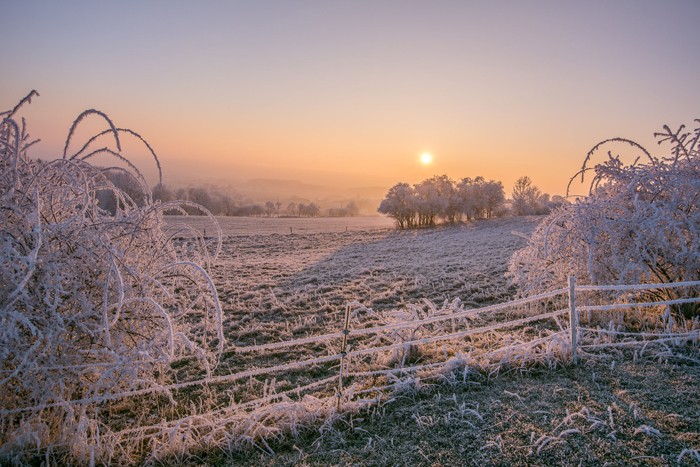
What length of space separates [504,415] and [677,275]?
171 inches

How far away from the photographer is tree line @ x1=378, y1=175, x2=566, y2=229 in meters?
50.3

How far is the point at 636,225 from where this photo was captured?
6.01 metres

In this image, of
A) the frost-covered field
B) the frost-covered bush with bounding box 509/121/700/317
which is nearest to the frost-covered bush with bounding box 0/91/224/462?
the frost-covered bush with bounding box 509/121/700/317

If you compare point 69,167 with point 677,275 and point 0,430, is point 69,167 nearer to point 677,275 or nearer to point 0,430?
point 0,430

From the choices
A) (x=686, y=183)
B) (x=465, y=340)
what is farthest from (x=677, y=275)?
(x=465, y=340)

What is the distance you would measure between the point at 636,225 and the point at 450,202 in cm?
4619

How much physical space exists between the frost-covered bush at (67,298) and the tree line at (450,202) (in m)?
46.2

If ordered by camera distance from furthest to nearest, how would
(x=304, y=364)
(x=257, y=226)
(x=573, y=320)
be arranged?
(x=257, y=226) < (x=304, y=364) < (x=573, y=320)

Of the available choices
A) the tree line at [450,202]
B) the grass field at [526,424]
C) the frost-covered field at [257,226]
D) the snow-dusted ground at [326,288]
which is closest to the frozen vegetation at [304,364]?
the grass field at [526,424]

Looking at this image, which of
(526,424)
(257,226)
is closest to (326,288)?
(526,424)

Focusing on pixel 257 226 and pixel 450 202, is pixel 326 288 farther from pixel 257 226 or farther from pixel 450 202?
pixel 450 202

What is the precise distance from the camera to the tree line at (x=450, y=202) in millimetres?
50312

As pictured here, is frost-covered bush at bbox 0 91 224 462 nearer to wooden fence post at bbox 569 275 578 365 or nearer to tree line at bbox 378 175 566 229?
wooden fence post at bbox 569 275 578 365

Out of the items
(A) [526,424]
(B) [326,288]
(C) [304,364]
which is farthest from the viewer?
(B) [326,288]
